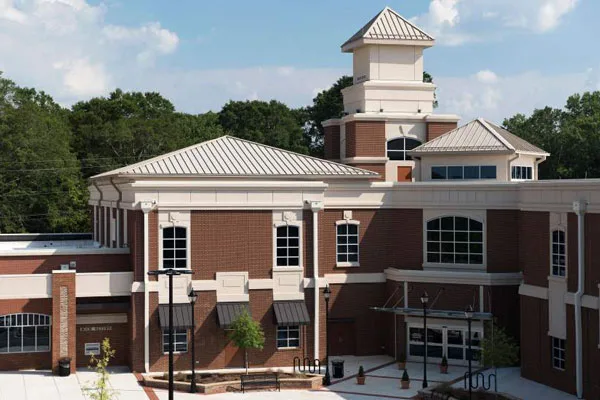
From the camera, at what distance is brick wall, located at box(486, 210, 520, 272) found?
3969 centimetres

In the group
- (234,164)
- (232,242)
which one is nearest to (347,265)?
(232,242)

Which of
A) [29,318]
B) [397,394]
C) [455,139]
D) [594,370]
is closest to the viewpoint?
[594,370]

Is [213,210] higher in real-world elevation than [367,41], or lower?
lower

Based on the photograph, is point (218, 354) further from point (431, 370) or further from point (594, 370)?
point (594, 370)

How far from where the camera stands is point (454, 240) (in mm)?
40844

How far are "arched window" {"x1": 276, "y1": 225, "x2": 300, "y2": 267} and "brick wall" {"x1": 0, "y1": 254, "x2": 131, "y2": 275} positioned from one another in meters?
6.31

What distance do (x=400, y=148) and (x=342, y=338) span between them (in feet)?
34.3

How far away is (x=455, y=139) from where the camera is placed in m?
44.9

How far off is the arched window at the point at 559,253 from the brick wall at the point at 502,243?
4.06 meters

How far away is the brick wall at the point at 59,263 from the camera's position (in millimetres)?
39688

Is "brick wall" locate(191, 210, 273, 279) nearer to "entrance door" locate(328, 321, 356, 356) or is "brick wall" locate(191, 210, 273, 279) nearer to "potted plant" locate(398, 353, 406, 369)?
"entrance door" locate(328, 321, 356, 356)

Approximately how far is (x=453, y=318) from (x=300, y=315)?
622cm

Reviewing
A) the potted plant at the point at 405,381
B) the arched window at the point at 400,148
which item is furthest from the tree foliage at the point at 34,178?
the potted plant at the point at 405,381

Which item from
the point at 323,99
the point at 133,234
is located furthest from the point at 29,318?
the point at 323,99
